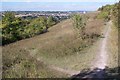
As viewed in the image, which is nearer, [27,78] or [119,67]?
[27,78]

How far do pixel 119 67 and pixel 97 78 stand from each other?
2.76m

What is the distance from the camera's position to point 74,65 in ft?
69.4

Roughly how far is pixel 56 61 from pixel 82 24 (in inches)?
523

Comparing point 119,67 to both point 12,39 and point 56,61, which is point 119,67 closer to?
point 56,61

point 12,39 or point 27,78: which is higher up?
point 12,39

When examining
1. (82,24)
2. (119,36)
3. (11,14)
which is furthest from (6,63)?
(11,14)

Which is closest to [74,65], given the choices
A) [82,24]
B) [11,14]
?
[82,24]

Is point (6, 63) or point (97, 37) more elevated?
point (97, 37)

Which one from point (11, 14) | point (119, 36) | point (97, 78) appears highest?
point (11, 14)

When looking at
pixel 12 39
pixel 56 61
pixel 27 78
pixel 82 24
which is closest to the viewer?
pixel 27 78

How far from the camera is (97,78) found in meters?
16.5

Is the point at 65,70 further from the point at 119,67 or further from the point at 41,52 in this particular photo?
the point at 41,52

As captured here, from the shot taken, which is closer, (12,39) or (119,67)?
(119,67)

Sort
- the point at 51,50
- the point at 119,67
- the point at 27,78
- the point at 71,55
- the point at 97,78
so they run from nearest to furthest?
1. the point at 27,78
2. the point at 97,78
3. the point at 119,67
4. the point at 71,55
5. the point at 51,50
